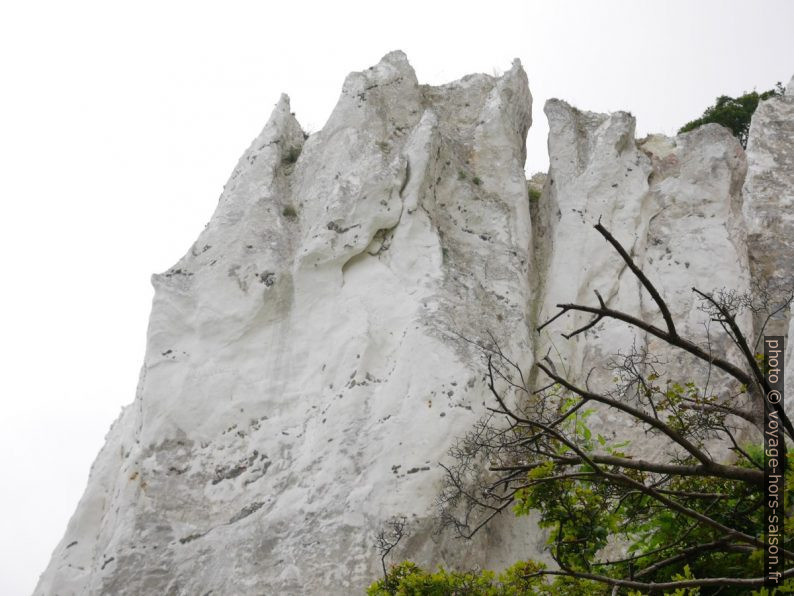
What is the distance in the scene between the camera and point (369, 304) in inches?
538

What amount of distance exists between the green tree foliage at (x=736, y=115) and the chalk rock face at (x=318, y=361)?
328 inches

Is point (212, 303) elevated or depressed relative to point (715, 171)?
depressed

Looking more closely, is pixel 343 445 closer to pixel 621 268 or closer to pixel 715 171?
pixel 621 268

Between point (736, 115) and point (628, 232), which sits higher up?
point (736, 115)

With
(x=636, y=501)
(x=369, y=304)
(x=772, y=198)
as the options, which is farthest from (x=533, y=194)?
(x=636, y=501)

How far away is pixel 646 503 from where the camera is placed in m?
7.79

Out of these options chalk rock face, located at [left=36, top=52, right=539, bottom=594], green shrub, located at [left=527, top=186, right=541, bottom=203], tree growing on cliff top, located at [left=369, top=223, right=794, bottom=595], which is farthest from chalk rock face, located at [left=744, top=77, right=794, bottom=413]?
tree growing on cliff top, located at [left=369, top=223, right=794, bottom=595]

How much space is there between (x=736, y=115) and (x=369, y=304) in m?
14.1

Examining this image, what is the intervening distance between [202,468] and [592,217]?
816cm

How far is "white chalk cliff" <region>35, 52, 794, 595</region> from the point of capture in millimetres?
11477

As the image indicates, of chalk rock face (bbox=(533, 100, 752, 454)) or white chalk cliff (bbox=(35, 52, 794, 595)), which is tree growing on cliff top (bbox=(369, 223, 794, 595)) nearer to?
white chalk cliff (bbox=(35, 52, 794, 595))

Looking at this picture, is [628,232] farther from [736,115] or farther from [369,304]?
[736,115]

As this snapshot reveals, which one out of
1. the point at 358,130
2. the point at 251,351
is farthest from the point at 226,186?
the point at 251,351

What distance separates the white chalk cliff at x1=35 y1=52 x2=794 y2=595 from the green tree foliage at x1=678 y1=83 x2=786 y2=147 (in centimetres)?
559
